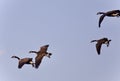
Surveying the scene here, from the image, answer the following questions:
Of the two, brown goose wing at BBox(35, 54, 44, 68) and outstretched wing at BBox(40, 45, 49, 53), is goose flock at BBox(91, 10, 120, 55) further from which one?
outstretched wing at BBox(40, 45, 49, 53)

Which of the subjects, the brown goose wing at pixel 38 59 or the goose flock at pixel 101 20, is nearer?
the goose flock at pixel 101 20

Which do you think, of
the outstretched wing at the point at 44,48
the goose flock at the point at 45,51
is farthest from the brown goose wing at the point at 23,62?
the outstretched wing at the point at 44,48

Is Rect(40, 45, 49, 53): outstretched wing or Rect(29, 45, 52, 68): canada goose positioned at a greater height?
Rect(40, 45, 49, 53): outstretched wing

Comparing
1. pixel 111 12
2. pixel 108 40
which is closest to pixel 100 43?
pixel 108 40

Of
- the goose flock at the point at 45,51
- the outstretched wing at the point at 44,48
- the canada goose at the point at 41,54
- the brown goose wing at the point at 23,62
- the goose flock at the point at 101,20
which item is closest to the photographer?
the goose flock at the point at 101,20

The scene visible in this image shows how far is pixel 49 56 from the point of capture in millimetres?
36281

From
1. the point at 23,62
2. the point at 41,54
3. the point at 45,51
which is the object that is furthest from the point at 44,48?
the point at 23,62

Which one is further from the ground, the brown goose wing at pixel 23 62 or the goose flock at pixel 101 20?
the goose flock at pixel 101 20

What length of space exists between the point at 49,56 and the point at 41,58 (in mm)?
703

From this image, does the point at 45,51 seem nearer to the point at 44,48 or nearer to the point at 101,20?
the point at 44,48

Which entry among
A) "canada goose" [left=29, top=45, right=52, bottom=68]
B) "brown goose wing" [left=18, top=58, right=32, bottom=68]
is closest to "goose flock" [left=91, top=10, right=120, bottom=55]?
"canada goose" [left=29, top=45, right=52, bottom=68]

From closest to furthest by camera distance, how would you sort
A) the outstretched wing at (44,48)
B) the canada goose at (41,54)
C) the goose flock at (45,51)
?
1. the goose flock at (45,51)
2. the canada goose at (41,54)
3. the outstretched wing at (44,48)

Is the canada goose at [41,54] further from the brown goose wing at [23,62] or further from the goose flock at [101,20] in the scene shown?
the goose flock at [101,20]

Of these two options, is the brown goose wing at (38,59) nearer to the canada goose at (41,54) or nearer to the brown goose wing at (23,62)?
the canada goose at (41,54)
